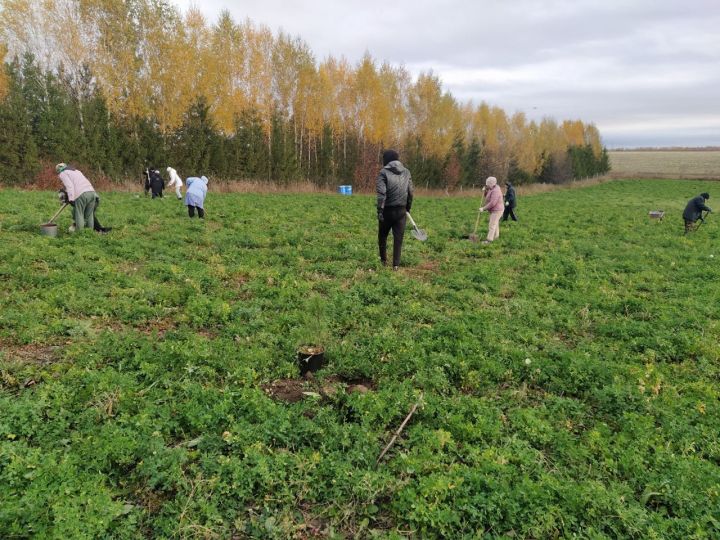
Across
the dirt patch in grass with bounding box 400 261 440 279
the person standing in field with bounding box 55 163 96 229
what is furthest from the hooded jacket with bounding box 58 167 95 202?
A: the dirt patch in grass with bounding box 400 261 440 279

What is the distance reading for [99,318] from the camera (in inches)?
230

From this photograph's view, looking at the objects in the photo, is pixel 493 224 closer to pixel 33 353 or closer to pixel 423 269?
pixel 423 269

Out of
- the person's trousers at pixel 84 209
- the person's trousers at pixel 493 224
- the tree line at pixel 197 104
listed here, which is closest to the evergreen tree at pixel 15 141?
the tree line at pixel 197 104

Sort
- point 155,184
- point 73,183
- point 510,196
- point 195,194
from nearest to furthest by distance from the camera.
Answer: point 73,183 → point 195,194 → point 510,196 → point 155,184

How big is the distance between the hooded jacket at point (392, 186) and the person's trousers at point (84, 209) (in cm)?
688

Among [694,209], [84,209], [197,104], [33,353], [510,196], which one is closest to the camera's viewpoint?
[33,353]

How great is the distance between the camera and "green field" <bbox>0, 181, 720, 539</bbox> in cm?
304

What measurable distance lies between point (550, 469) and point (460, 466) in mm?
779

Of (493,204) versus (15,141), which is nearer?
(493,204)

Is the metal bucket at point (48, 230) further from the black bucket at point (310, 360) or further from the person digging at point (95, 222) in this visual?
the black bucket at point (310, 360)

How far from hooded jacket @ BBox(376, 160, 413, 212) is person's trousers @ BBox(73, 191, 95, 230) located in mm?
6876

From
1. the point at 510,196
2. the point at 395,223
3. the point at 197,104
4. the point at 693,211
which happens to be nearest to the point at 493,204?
the point at 510,196

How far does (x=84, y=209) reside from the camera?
10.1 meters

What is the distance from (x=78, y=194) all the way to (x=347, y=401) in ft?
28.9
